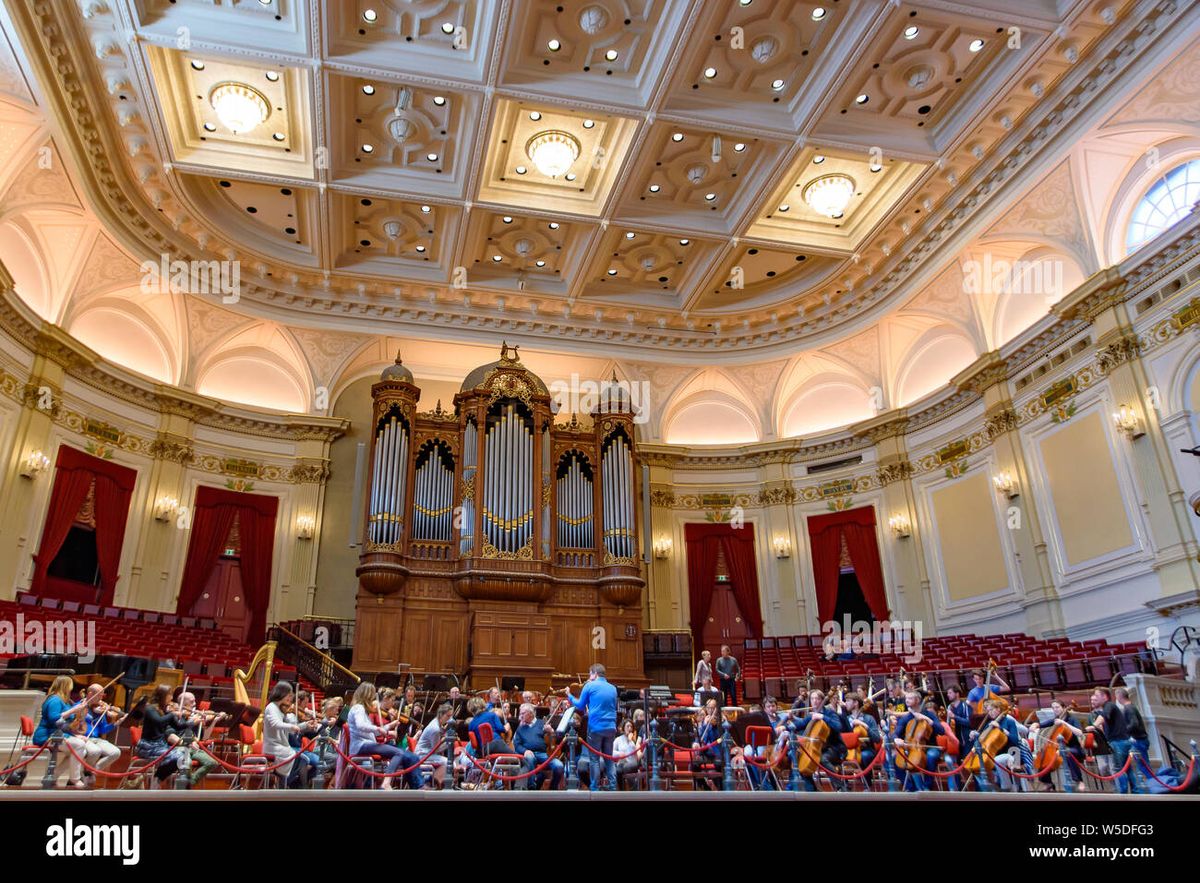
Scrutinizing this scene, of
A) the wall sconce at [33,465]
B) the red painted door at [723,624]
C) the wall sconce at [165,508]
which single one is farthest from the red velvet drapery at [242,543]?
the red painted door at [723,624]

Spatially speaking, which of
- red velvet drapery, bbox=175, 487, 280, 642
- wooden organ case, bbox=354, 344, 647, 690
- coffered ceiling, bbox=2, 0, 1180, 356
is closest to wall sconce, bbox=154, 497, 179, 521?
red velvet drapery, bbox=175, 487, 280, 642

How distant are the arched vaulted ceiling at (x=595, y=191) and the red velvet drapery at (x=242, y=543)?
2.38 metres

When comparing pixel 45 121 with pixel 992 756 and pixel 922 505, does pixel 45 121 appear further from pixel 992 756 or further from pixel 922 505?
pixel 922 505

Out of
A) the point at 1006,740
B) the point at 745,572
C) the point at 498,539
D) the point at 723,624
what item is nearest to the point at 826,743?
the point at 1006,740

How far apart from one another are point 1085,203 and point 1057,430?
3.56 meters

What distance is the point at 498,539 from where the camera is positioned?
538 inches

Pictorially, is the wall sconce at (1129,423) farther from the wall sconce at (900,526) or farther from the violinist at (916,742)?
the violinist at (916,742)

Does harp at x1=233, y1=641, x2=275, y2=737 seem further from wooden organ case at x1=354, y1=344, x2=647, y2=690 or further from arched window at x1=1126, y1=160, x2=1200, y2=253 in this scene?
arched window at x1=1126, y1=160, x2=1200, y2=253

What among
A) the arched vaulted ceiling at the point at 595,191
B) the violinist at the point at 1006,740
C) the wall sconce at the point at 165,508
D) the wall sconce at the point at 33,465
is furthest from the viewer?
the wall sconce at the point at 165,508

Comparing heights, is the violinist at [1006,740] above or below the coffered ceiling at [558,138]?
below

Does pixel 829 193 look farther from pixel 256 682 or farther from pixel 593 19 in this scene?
pixel 256 682

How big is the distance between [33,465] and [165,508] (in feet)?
7.81

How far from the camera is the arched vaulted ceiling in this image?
34.2 ft

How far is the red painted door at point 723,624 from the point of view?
16062mm
